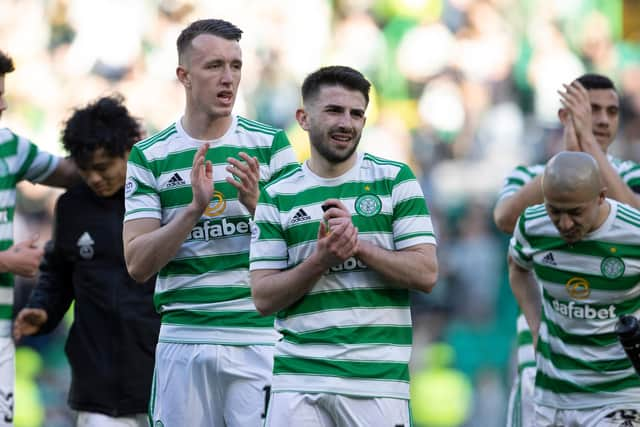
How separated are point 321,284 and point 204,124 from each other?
1.22 metres

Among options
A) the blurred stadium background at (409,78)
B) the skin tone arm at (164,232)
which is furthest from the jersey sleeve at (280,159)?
the blurred stadium background at (409,78)

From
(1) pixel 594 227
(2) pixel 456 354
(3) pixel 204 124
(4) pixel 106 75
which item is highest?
(4) pixel 106 75

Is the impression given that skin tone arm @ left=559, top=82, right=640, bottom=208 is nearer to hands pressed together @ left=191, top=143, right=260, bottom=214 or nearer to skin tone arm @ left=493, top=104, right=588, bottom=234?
skin tone arm @ left=493, top=104, right=588, bottom=234

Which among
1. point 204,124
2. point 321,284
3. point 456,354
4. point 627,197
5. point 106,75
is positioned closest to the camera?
point 321,284

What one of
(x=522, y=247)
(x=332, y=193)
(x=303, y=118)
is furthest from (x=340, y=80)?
(x=522, y=247)

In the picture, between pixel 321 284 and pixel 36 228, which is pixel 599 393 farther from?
pixel 36 228

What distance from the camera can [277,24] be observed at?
670 inches

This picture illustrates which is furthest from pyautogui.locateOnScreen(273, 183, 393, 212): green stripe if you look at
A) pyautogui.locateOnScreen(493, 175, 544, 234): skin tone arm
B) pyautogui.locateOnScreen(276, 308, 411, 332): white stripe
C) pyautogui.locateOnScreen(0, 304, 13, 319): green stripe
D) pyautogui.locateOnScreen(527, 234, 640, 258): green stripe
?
pyautogui.locateOnScreen(0, 304, 13, 319): green stripe

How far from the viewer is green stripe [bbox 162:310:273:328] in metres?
6.02

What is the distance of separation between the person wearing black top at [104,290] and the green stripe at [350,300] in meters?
1.93

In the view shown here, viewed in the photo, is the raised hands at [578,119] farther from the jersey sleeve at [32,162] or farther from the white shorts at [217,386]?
the jersey sleeve at [32,162]

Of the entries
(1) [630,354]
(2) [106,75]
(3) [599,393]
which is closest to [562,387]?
(3) [599,393]

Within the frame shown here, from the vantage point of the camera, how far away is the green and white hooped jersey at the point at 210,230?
19.7ft

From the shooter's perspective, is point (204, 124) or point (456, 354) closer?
point (204, 124)
